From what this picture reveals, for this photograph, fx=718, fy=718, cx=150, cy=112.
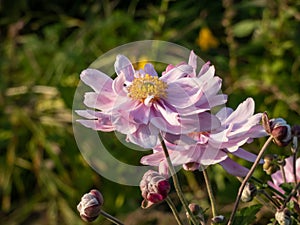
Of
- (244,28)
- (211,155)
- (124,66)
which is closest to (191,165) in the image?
(211,155)

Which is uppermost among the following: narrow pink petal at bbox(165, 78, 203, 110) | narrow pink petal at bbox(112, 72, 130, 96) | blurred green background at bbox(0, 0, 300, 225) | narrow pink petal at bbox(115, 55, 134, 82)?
narrow pink petal at bbox(115, 55, 134, 82)

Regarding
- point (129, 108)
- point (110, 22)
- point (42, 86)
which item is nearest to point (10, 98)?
point (42, 86)

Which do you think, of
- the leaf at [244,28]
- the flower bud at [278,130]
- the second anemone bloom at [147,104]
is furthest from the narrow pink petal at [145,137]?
the leaf at [244,28]

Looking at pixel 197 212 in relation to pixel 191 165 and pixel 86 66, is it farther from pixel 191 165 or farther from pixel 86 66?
pixel 86 66

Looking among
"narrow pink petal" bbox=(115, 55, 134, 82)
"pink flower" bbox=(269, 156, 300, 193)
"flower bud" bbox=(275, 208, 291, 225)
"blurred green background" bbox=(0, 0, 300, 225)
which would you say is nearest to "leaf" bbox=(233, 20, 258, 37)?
"blurred green background" bbox=(0, 0, 300, 225)

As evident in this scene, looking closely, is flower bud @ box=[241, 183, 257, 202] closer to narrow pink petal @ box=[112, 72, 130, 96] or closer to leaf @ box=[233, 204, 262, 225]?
leaf @ box=[233, 204, 262, 225]

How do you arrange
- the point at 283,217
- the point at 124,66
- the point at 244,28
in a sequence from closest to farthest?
the point at 283,217, the point at 124,66, the point at 244,28
